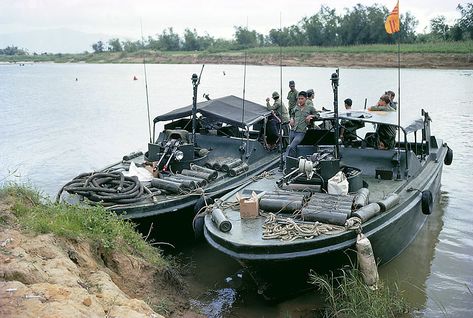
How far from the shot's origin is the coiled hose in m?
8.38

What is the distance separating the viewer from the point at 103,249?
6.77 metres

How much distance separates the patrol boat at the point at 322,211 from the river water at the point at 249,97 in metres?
0.60

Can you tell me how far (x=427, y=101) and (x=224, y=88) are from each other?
16.3 metres

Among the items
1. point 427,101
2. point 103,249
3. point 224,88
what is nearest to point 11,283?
point 103,249

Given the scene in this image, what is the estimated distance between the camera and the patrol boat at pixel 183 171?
845 cm

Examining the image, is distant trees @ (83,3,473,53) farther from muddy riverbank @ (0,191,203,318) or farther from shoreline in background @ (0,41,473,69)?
muddy riverbank @ (0,191,203,318)

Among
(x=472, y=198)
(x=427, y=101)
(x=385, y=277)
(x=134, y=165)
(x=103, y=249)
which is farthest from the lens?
(x=427, y=101)

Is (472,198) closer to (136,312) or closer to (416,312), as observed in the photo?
(416,312)

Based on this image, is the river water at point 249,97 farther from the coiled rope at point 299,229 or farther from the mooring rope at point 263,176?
the mooring rope at point 263,176

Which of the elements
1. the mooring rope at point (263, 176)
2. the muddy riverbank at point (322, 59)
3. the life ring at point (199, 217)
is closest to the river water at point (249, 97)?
the life ring at point (199, 217)

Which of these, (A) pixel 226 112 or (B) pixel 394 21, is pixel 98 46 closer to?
(A) pixel 226 112

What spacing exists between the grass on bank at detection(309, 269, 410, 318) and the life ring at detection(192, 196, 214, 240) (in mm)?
1938

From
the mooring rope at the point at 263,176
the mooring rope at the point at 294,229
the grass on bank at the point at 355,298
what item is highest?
the mooring rope at the point at 263,176

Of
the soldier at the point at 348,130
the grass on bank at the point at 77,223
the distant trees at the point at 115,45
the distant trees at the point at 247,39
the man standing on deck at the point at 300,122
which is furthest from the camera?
the distant trees at the point at 115,45
